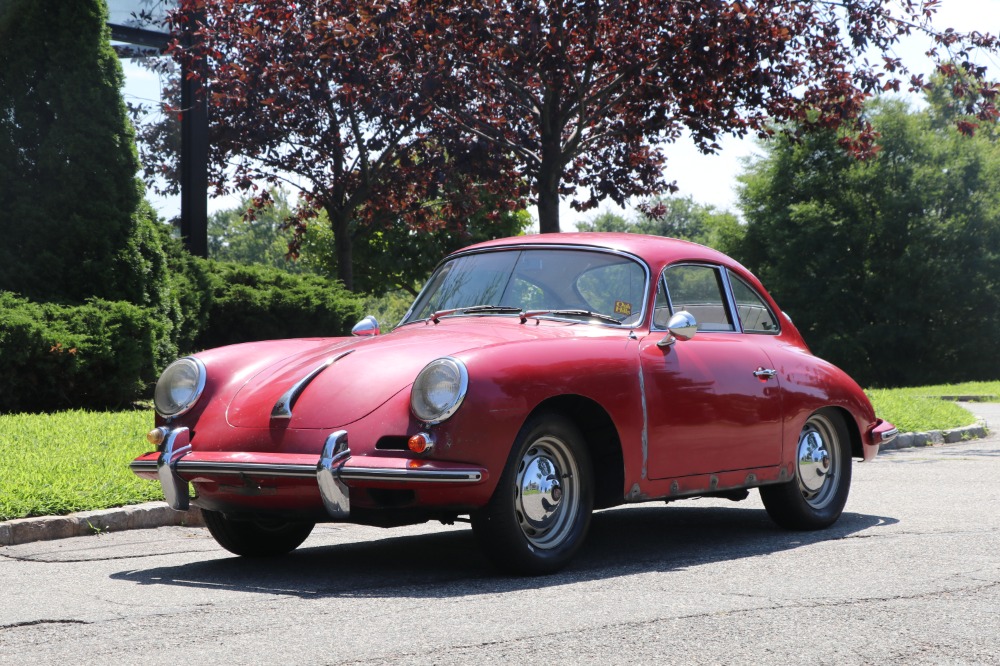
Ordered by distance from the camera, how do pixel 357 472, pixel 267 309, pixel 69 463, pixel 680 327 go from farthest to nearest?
pixel 267 309, pixel 69 463, pixel 680 327, pixel 357 472

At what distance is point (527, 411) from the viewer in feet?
18.1

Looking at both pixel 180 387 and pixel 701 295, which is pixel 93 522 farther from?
pixel 701 295

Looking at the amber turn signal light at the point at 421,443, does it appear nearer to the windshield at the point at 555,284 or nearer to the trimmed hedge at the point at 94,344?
the windshield at the point at 555,284

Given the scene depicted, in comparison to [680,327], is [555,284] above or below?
above

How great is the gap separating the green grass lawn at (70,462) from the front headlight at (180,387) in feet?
Result: 4.75

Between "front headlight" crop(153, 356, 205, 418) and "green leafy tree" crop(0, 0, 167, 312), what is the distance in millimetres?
8284

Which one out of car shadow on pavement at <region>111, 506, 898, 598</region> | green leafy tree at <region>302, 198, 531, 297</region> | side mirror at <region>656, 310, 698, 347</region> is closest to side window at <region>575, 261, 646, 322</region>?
side mirror at <region>656, 310, 698, 347</region>

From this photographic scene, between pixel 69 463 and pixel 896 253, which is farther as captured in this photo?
pixel 896 253

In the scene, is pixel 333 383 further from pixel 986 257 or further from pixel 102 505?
pixel 986 257

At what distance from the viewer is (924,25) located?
14906mm

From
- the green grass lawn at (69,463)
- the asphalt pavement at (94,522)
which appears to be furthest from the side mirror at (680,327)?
the green grass lawn at (69,463)

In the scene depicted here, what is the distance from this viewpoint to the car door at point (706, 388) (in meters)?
6.24

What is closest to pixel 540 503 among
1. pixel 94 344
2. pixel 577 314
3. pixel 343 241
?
pixel 577 314

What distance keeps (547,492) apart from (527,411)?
447 millimetres
